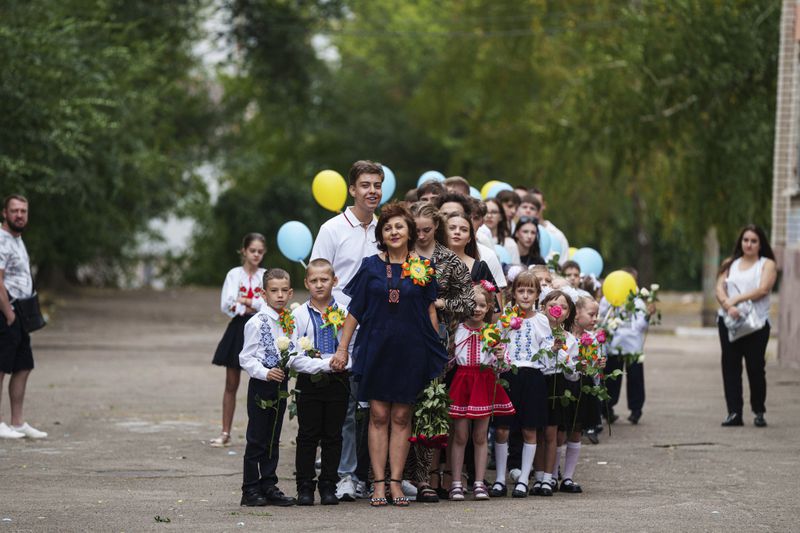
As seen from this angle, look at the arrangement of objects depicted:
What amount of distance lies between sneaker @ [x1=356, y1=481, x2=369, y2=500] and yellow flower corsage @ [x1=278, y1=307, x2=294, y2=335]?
3.97ft

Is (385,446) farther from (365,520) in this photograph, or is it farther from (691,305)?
(691,305)

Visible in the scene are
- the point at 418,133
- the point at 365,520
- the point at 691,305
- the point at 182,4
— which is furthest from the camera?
the point at 418,133

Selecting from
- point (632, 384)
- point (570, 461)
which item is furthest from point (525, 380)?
point (632, 384)

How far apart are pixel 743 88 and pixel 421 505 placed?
53.7 ft

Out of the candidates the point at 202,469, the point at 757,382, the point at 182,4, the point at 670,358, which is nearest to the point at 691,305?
the point at 182,4

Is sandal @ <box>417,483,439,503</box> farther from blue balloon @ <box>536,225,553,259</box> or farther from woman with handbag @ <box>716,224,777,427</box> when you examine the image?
woman with handbag @ <box>716,224,777,427</box>

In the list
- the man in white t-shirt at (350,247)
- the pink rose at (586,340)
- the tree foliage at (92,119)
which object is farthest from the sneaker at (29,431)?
the tree foliage at (92,119)

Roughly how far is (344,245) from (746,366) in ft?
18.6

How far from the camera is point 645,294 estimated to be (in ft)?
40.7

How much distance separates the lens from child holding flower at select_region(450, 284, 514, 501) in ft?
31.5

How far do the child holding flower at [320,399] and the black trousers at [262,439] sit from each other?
0.50 feet

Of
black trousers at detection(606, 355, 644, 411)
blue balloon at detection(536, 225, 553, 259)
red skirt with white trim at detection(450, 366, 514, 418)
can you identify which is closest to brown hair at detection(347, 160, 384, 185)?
red skirt with white trim at detection(450, 366, 514, 418)

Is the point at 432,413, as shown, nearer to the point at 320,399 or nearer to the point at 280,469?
the point at 320,399

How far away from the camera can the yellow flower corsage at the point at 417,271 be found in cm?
911
